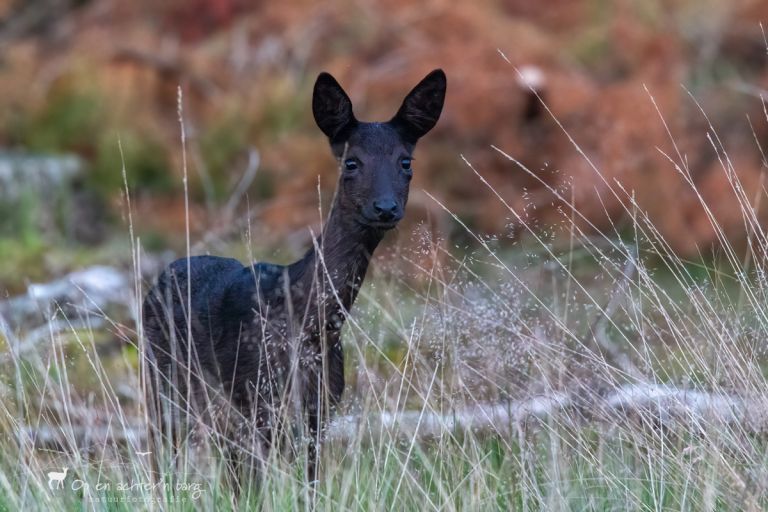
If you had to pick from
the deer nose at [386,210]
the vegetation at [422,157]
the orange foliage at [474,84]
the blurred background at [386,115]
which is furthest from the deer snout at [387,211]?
the orange foliage at [474,84]

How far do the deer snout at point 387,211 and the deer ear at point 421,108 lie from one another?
484 millimetres

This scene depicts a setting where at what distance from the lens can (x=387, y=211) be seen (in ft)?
13.8

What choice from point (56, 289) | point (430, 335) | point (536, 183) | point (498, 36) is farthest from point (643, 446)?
point (498, 36)

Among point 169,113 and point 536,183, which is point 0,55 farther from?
point 536,183

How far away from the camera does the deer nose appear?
422 cm

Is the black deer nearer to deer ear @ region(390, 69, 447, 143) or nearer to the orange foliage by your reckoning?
deer ear @ region(390, 69, 447, 143)

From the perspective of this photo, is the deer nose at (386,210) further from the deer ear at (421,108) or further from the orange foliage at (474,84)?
the orange foliage at (474,84)

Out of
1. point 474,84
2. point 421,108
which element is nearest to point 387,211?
point 421,108

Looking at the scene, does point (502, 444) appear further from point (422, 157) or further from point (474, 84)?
point (474, 84)

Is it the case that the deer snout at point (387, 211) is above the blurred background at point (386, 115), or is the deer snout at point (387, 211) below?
above

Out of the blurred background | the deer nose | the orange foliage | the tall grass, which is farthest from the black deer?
Result: the orange foliage

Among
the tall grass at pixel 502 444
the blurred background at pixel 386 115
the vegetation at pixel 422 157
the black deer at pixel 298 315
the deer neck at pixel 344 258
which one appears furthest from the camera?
the blurred background at pixel 386 115

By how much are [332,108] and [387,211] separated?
1.69ft

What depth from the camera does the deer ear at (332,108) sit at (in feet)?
14.6
